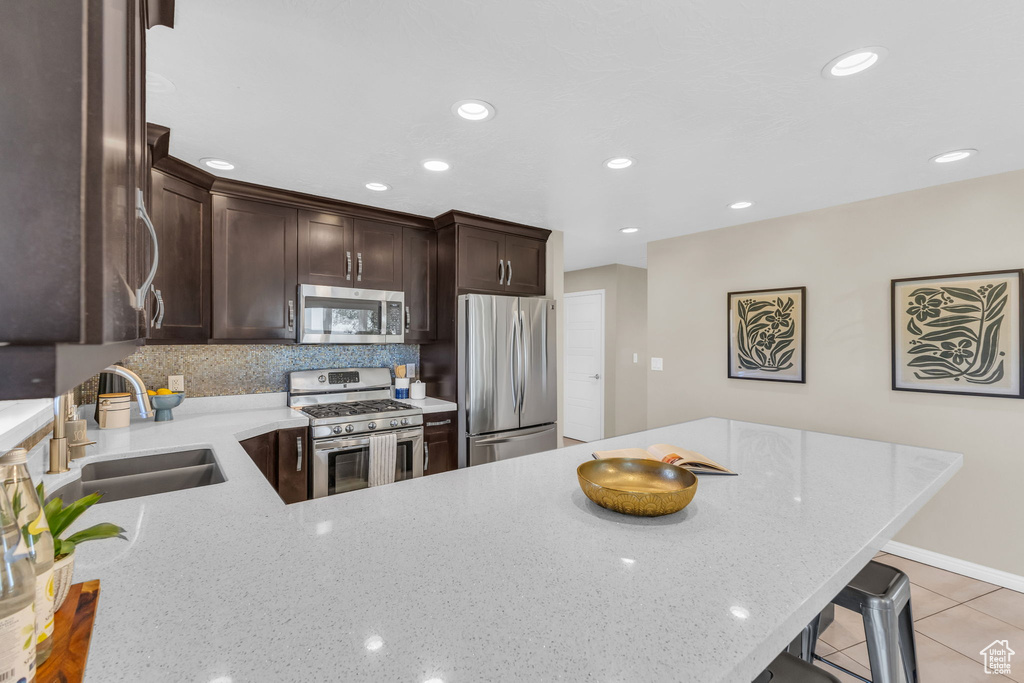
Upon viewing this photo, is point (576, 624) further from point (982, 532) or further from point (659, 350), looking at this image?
point (659, 350)

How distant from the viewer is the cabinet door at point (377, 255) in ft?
10.7

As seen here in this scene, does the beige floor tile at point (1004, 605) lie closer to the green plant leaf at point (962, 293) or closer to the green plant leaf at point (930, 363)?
the green plant leaf at point (930, 363)

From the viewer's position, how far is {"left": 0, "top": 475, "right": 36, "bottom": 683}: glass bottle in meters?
0.52

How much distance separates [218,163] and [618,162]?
2103 millimetres

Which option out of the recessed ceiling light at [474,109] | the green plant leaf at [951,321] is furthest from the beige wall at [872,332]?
the recessed ceiling light at [474,109]

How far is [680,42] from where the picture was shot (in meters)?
1.44

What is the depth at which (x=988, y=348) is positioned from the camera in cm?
254

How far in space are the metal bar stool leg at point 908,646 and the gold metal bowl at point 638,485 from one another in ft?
2.97

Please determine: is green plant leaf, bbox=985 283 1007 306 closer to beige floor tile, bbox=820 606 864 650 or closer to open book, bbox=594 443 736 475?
beige floor tile, bbox=820 606 864 650

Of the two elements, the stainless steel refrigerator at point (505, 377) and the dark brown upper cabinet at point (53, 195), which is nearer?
the dark brown upper cabinet at point (53, 195)

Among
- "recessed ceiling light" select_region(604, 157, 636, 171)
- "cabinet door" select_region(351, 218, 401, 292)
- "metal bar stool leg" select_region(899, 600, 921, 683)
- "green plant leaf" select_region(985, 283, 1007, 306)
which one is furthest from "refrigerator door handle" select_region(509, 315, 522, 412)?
"green plant leaf" select_region(985, 283, 1007, 306)

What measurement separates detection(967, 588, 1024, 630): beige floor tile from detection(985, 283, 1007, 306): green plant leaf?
1.57m

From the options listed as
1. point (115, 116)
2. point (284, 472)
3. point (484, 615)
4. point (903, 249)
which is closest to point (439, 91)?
point (115, 116)

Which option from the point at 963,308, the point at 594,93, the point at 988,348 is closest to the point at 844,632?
the point at 988,348
